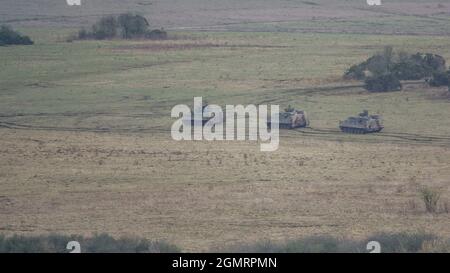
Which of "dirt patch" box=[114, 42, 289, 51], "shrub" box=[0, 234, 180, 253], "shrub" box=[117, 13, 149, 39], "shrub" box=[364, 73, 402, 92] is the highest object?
"shrub" box=[117, 13, 149, 39]

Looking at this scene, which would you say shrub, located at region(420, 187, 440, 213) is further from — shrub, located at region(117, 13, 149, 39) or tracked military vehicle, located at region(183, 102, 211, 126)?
shrub, located at region(117, 13, 149, 39)

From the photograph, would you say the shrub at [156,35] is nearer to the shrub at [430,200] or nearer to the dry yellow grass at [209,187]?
the dry yellow grass at [209,187]

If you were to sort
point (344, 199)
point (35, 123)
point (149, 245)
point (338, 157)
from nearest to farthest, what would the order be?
point (149, 245), point (344, 199), point (338, 157), point (35, 123)

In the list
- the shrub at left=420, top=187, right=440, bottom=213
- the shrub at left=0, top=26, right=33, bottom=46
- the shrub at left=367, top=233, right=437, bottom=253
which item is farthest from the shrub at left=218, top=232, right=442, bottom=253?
the shrub at left=0, top=26, right=33, bottom=46
